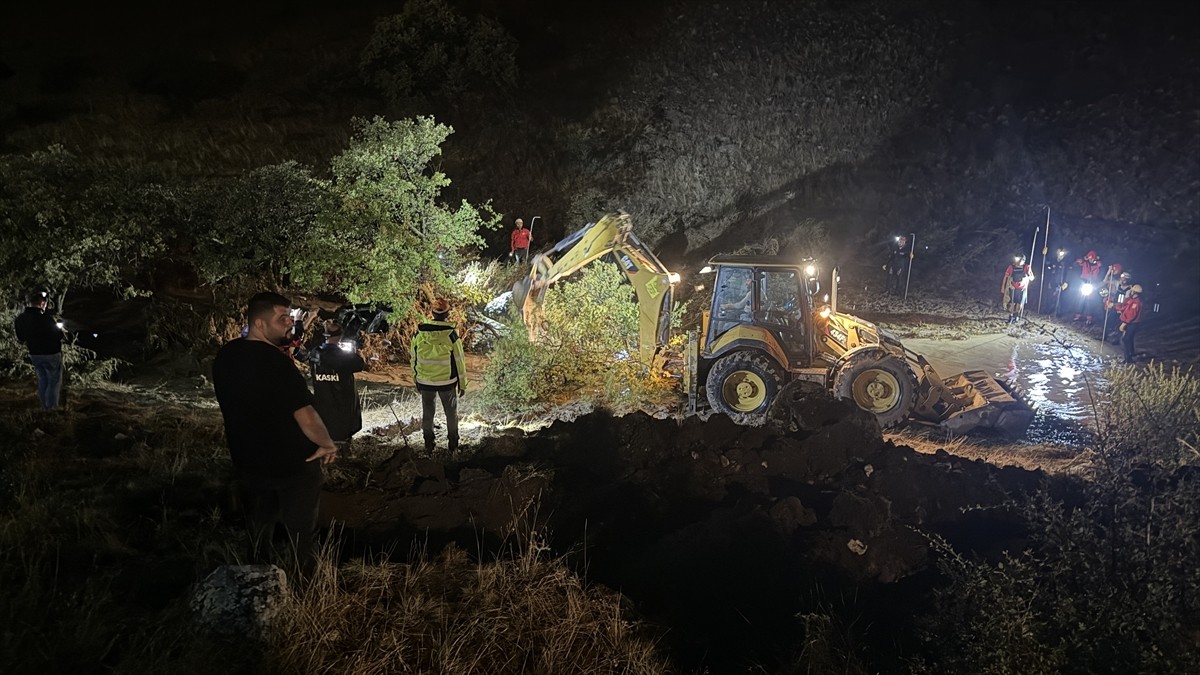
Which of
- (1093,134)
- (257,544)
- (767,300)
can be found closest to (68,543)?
(257,544)

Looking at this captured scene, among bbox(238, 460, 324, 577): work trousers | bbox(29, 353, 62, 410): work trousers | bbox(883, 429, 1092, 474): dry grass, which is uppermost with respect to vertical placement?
bbox(29, 353, 62, 410): work trousers

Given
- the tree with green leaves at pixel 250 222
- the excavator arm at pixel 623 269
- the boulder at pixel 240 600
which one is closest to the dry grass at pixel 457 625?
the boulder at pixel 240 600

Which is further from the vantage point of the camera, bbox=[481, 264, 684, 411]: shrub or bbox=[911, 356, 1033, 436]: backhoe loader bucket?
bbox=[481, 264, 684, 411]: shrub

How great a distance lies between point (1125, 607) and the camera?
4102 mm

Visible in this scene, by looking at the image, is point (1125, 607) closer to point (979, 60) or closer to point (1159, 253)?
point (1159, 253)

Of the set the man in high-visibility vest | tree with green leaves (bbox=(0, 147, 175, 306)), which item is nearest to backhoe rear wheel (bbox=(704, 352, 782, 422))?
the man in high-visibility vest

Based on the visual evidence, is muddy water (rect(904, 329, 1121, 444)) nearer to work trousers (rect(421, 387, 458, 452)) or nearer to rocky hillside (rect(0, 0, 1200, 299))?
rocky hillside (rect(0, 0, 1200, 299))

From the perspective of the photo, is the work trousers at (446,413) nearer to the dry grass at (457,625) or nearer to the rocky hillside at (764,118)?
the dry grass at (457,625)

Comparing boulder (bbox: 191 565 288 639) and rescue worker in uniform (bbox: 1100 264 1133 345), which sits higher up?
rescue worker in uniform (bbox: 1100 264 1133 345)

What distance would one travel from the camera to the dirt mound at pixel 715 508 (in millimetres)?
4629

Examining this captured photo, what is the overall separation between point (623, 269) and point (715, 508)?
451 centimetres

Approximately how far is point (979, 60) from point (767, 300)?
21887 mm

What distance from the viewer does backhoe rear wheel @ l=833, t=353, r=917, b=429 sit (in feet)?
27.8

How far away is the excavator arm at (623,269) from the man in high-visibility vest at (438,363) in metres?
2.61
